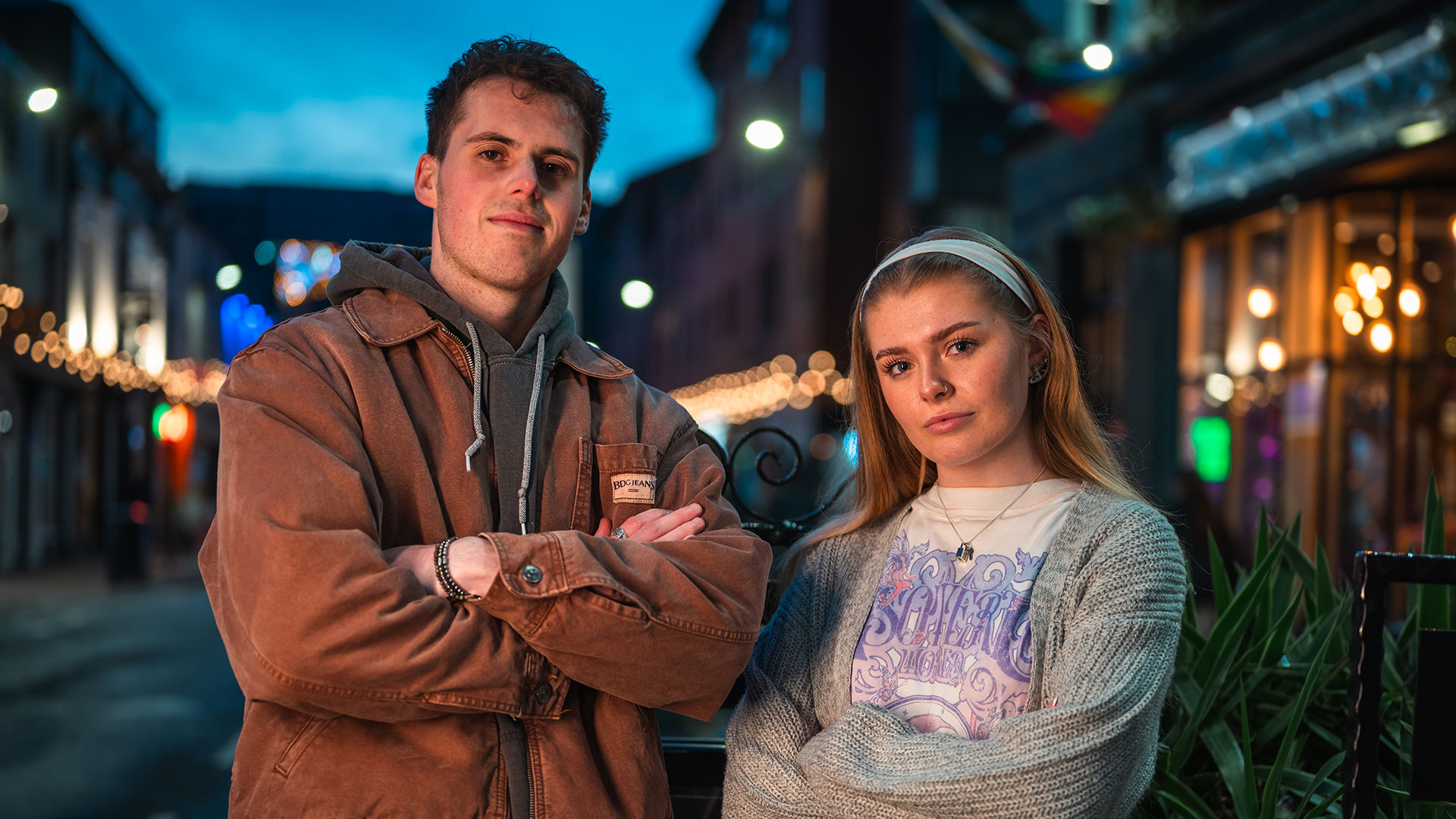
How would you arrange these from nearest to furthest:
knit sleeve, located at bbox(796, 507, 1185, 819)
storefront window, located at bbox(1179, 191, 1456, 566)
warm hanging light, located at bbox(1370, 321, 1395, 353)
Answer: knit sleeve, located at bbox(796, 507, 1185, 819)
storefront window, located at bbox(1179, 191, 1456, 566)
warm hanging light, located at bbox(1370, 321, 1395, 353)

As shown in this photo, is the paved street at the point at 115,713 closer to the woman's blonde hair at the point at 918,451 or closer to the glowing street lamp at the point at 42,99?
the glowing street lamp at the point at 42,99

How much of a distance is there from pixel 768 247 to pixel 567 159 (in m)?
27.4

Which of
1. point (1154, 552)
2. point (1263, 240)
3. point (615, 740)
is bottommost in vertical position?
point (615, 740)

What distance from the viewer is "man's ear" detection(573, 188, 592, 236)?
7.89 ft

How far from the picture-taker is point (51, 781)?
5934 mm

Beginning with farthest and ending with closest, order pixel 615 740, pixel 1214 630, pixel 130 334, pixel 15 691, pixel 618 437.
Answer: pixel 130 334 → pixel 15 691 → pixel 1214 630 → pixel 618 437 → pixel 615 740

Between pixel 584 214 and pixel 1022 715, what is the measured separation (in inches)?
53.3

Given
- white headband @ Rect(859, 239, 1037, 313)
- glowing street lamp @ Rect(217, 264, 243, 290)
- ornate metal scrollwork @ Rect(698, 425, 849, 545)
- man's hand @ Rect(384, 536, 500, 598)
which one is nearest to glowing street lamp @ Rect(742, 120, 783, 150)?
ornate metal scrollwork @ Rect(698, 425, 849, 545)

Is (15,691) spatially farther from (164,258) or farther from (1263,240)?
(164,258)

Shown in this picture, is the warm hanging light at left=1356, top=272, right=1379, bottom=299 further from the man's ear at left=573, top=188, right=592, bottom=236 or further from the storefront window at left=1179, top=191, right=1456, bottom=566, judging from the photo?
the man's ear at left=573, top=188, right=592, bottom=236

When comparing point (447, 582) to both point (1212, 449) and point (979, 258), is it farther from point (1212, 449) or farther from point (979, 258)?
point (1212, 449)

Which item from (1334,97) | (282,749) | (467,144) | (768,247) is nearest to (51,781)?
(282,749)

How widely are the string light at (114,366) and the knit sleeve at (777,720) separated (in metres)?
15.7

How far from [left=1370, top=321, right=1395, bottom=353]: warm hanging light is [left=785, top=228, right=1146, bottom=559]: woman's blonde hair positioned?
24.4ft
